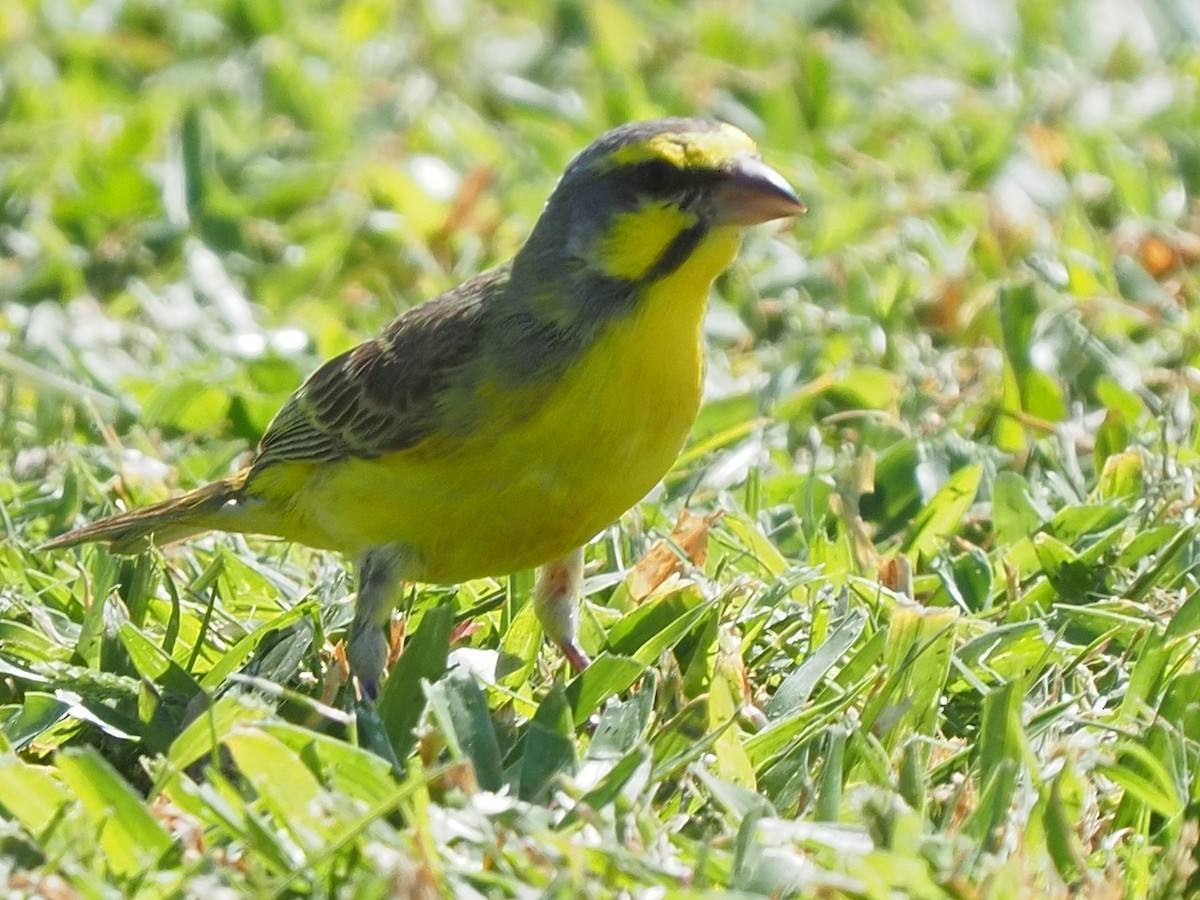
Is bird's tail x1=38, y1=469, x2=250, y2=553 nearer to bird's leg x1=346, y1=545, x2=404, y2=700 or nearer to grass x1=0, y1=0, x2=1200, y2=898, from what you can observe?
grass x1=0, y1=0, x2=1200, y2=898

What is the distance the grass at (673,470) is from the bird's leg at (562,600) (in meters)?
0.07

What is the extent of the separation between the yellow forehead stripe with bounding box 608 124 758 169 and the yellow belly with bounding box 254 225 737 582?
0.15m

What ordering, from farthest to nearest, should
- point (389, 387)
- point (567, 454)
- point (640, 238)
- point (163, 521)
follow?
point (163, 521)
point (389, 387)
point (640, 238)
point (567, 454)

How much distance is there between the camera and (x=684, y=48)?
7.68 metres

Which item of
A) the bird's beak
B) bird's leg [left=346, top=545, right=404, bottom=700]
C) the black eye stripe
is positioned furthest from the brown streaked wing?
the bird's beak

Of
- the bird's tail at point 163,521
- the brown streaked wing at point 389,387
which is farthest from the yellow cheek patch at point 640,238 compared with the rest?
the bird's tail at point 163,521

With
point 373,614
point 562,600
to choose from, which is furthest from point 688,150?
point 373,614

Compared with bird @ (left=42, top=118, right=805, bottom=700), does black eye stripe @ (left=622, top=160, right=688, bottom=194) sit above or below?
above

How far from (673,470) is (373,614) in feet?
4.16

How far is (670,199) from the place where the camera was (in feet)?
13.1

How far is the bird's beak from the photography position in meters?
3.94

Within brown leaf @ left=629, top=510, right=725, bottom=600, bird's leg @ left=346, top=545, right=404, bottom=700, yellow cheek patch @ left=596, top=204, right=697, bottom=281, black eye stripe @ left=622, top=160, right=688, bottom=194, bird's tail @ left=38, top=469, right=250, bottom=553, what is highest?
black eye stripe @ left=622, top=160, right=688, bottom=194

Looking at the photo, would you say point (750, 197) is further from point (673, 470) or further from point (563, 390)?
point (673, 470)

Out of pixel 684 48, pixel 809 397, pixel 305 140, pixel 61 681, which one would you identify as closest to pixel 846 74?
pixel 684 48
